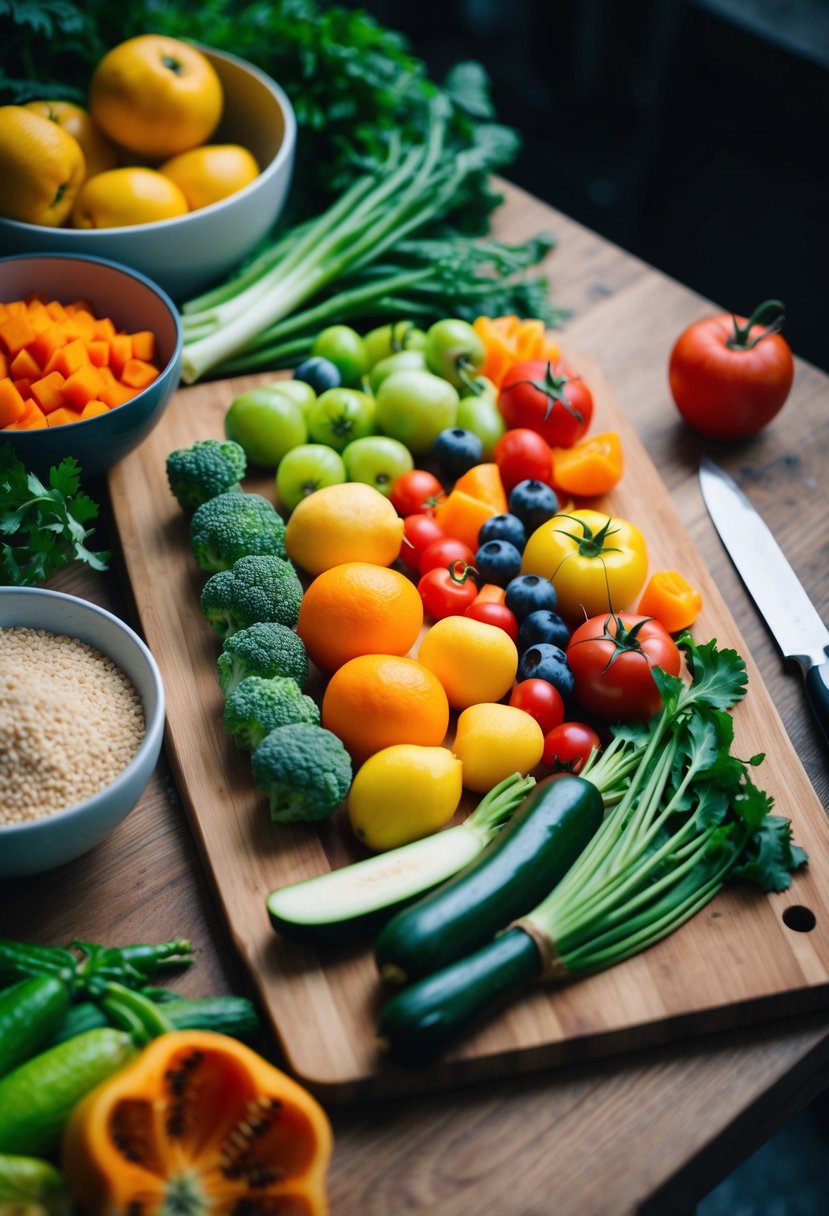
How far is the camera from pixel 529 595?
1565mm

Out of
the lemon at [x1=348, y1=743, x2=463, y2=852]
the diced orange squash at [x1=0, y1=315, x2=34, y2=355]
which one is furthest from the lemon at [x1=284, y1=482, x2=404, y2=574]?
the diced orange squash at [x1=0, y1=315, x2=34, y2=355]

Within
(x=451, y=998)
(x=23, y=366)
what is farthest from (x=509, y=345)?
(x=451, y=998)

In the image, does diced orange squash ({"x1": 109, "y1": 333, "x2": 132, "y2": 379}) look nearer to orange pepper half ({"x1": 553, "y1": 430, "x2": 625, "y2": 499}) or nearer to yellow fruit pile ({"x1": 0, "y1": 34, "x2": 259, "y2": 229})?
yellow fruit pile ({"x1": 0, "y1": 34, "x2": 259, "y2": 229})

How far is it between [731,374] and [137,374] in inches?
40.6

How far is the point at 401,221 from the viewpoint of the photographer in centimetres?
216

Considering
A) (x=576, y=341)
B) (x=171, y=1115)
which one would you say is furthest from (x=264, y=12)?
(x=171, y=1115)

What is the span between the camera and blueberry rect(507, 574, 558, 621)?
1567 millimetres

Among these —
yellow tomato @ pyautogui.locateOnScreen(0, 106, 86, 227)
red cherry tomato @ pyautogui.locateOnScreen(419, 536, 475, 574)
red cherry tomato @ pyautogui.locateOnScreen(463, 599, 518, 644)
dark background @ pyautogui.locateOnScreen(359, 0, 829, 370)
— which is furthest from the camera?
dark background @ pyautogui.locateOnScreen(359, 0, 829, 370)

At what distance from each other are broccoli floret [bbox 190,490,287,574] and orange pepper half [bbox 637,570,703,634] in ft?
1.88

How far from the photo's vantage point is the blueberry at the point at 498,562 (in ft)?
5.33

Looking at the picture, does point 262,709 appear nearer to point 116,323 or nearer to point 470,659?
point 470,659

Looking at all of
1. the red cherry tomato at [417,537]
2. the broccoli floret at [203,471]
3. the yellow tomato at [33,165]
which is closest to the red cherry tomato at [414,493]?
the red cherry tomato at [417,537]

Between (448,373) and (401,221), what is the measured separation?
1.46 feet

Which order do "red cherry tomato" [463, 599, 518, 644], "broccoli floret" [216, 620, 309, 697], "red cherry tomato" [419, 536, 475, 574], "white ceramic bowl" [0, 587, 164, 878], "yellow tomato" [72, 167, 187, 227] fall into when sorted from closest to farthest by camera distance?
"white ceramic bowl" [0, 587, 164, 878] < "broccoli floret" [216, 620, 309, 697] < "red cherry tomato" [463, 599, 518, 644] < "red cherry tomato" [419, 536, 475, 574] < "yellow tomato" [72, 167, 187, 227]
